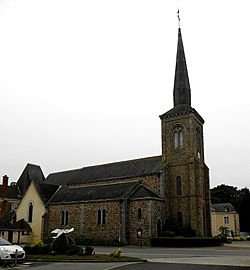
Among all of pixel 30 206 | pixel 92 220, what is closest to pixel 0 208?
pixel 30 206

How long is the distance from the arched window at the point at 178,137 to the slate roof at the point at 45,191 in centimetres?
1782

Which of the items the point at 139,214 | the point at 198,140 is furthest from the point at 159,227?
the point at 198,140

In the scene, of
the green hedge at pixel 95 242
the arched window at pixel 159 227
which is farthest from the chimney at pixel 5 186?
the arched window at pixel 159 227

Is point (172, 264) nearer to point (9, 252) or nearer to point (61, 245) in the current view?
point (9, 252)

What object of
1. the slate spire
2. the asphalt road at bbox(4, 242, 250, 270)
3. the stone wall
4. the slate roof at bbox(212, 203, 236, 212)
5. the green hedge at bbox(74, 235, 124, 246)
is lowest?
the green hedge at bbox(74, 235, 124, 246)

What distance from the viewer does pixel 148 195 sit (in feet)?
120

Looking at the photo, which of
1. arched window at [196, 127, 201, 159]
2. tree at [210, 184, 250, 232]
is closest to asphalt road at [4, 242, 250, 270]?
arched window at [196, 127, 201, 159]

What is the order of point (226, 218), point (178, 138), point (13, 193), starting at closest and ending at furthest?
point (178, 138)
point (13, 193)
point (226, 218)

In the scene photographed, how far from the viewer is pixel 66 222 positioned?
42.8m

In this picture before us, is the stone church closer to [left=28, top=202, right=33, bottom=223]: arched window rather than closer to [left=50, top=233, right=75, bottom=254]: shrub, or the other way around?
[left=28, top=202, right=33, bottom=223]: arched window

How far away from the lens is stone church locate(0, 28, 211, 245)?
3706 cm

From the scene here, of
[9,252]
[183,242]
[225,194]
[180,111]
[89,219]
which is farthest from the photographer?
[225,194]

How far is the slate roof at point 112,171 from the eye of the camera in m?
42.1

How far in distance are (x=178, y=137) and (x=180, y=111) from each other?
118 inches
